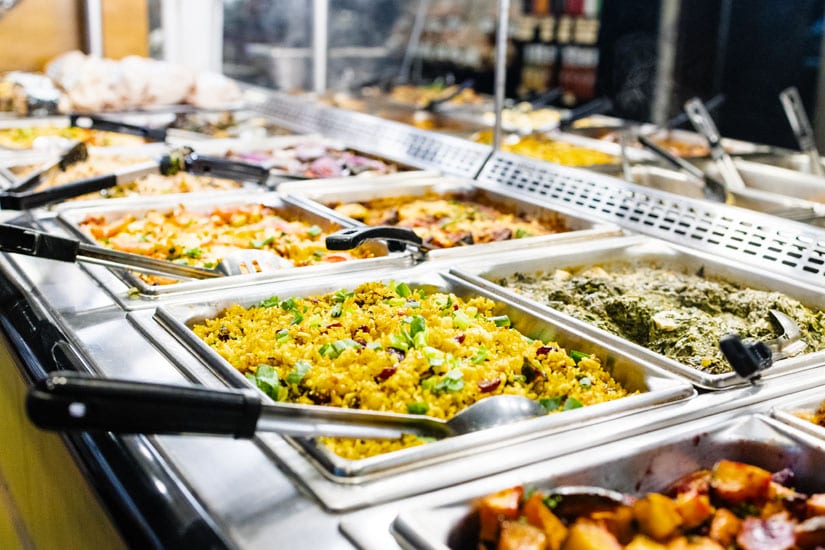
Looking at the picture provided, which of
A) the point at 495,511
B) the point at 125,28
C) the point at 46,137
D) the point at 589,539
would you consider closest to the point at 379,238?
the point at 495,511

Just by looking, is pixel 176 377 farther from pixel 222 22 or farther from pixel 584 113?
pixel 222 22

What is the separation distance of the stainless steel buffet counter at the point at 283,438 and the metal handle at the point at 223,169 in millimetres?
825

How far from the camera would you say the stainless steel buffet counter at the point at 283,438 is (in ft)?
3.82

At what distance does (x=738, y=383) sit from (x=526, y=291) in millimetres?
730

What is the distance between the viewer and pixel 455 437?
4.49ft

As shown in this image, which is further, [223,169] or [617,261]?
[223,169]

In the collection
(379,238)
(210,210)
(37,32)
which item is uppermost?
(37,32)

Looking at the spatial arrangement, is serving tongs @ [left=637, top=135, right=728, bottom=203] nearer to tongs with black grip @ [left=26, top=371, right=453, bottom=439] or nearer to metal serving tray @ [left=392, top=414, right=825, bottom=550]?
metal serving tray @ [left=392, top=414, right=825, bottom=550]

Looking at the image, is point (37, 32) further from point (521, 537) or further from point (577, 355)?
point (521, 537)

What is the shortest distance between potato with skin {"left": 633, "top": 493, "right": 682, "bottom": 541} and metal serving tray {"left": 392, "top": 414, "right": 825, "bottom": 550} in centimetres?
15

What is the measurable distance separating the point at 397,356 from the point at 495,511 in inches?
21.6

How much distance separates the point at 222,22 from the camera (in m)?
6.45

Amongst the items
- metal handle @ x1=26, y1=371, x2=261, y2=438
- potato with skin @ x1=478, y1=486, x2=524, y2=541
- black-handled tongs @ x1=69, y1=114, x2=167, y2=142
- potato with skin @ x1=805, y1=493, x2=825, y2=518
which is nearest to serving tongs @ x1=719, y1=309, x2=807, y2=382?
potato with skin @ x1=805, y1=493, x2=825, y2=518

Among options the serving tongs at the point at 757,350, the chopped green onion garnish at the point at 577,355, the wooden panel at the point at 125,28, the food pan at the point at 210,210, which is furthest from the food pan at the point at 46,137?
the serving tongs at the point at 757,350
